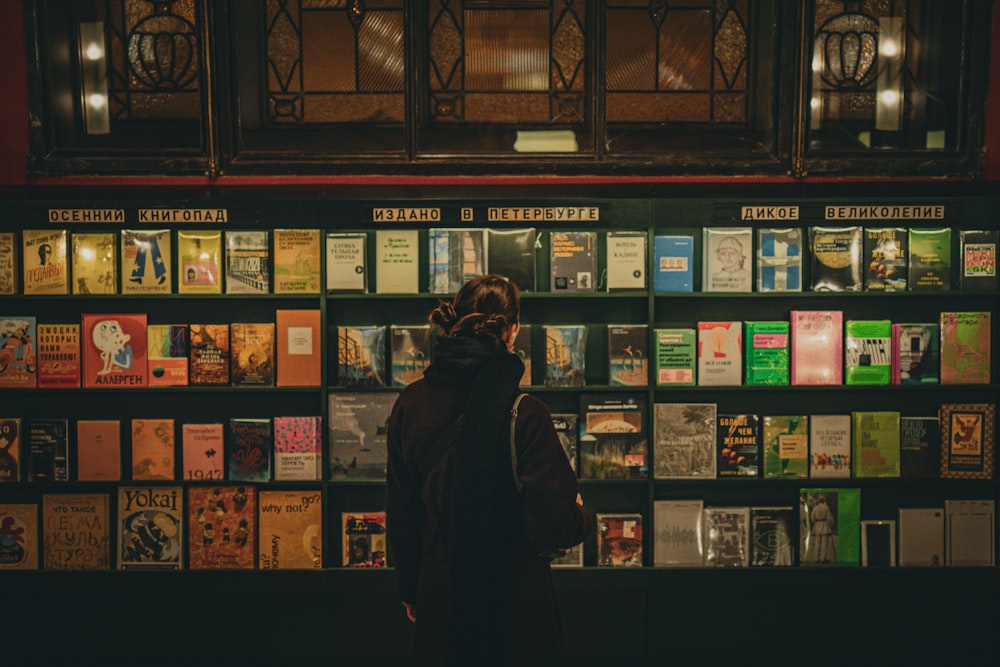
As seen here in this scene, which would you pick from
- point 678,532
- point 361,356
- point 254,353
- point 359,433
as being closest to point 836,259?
point 678,532

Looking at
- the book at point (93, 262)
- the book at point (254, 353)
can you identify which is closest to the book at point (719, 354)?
the book at point (254, 353)

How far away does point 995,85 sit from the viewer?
4.55 meters

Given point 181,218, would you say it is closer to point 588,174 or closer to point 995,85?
point 588,174

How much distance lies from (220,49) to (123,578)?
2.75 m

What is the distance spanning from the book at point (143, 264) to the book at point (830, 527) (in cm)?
345

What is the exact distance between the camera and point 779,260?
14.5ft

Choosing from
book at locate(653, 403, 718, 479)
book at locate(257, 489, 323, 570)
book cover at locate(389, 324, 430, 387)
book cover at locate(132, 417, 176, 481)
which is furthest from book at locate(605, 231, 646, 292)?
book cover at locate(132, 417, 176, 481)

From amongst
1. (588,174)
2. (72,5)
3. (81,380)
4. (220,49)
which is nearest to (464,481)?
(588,174)

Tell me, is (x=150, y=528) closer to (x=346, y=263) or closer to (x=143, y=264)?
(x=143, y=264)

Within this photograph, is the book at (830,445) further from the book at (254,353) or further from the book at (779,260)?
the book at (254,353)

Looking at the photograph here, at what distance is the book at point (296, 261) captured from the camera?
436 centimetres

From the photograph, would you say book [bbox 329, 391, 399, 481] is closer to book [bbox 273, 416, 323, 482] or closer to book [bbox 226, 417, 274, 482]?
book [bbox 273, 416, 323, 482]

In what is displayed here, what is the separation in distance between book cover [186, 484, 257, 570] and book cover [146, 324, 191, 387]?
0.57 meters

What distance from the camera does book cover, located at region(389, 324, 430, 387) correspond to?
4.40 m
